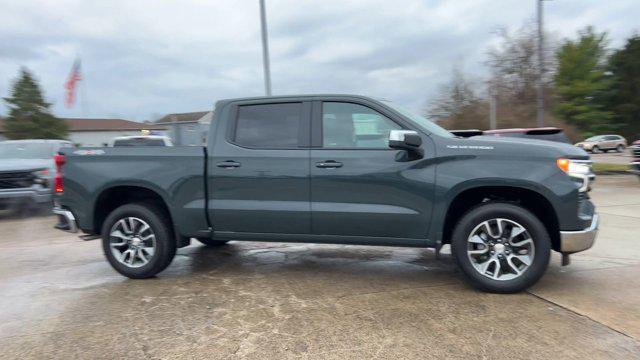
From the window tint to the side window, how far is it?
32 cm

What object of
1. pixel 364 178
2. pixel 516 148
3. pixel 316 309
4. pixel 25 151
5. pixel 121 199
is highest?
pixel 25 151

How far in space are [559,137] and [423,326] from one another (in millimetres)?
7588

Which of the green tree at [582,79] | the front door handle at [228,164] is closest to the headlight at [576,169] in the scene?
the front door handle at [228,164]

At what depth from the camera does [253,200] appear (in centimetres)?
511

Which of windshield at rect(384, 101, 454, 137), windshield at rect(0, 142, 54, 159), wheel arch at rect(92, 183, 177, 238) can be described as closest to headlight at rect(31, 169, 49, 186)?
windshield at rect(0, 142, 54, 159)

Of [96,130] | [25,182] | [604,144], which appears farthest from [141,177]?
[96,130]

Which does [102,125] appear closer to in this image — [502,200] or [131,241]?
[131,241]

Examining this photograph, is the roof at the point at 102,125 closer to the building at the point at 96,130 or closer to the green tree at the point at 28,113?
the building at the point at 96,130

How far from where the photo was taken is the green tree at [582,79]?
3412 centimetres

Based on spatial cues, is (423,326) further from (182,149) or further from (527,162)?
(182,149)

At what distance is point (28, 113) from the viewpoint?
136 ft

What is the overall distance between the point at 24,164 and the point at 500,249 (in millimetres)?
9783

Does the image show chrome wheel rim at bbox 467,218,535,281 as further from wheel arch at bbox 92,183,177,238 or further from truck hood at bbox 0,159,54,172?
truck hood at bbox 0,159,54,172

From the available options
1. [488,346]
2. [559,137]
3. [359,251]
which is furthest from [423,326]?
[559,137]
